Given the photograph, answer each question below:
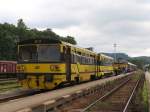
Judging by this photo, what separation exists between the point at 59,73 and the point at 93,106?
7.16 metres

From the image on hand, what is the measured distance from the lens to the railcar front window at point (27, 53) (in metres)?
26.3

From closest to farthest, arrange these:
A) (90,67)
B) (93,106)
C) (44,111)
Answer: (44,111)
(93,106)
(90,67)

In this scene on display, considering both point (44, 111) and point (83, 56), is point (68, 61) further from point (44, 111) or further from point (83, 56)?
point (44, 111)

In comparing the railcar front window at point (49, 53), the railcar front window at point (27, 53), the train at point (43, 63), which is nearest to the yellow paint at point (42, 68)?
the train at point (43, 63)

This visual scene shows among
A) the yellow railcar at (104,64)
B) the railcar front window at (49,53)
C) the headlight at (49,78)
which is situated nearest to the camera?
the headlight at (49,78)

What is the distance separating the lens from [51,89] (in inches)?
1064

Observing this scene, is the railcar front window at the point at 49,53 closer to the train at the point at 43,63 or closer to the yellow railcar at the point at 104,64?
the train at the point at 43,63

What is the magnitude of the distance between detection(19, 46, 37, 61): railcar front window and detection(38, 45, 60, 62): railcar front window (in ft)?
1.02

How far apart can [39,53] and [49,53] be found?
60cm

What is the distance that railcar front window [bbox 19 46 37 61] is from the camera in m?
26.3

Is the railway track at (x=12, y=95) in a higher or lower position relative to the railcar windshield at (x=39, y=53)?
lower

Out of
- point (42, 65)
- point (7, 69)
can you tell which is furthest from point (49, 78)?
point (7, 69)

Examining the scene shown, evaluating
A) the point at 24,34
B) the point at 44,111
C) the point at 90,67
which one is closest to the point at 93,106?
the point at 44,111

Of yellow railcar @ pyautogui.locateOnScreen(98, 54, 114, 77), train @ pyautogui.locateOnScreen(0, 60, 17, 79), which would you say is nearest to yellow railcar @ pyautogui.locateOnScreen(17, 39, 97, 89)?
yellow railcar @ pyautogui.locateOnScreen(98, 54, 114, 77)
